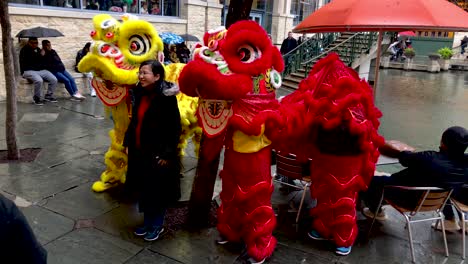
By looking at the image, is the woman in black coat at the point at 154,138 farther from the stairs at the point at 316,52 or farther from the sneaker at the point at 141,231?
the stairs at the point at 316,52

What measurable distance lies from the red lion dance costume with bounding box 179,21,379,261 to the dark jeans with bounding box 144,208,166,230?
→ 57cm

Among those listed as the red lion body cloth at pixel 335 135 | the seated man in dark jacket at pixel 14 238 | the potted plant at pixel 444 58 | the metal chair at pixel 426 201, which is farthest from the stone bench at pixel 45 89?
the potted plant at pixel 444 58

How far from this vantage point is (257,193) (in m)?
3.35

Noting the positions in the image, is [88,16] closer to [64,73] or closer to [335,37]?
[64,73]

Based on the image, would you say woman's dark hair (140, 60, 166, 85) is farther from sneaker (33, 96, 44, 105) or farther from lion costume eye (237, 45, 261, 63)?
sneaker (33, 96, 44, 105)

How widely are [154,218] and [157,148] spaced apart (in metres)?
0.71

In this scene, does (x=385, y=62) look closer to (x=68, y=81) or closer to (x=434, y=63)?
(x=434, y=63)

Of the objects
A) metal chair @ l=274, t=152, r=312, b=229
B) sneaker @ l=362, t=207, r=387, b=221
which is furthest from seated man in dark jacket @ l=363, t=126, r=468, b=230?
metal chair @ l=274, t=152, r=312, b=229

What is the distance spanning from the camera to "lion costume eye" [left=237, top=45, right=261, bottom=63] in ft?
10.2

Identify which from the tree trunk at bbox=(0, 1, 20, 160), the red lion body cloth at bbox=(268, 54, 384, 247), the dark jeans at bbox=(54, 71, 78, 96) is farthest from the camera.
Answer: the dark jeans at bbox=(54, 71, 78, 96)

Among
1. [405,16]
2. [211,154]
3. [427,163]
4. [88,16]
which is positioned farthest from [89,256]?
[88,16]

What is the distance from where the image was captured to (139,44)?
14.1 ft

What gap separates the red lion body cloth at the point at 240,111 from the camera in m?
3.03

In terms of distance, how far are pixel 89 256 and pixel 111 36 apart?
2.23m
